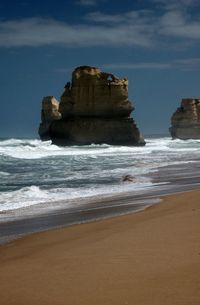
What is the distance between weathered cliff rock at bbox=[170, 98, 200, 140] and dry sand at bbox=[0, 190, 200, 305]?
92.3m

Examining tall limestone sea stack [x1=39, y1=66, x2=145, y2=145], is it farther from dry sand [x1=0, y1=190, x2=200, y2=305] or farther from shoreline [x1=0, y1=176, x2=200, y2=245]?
dry sand [x1=0, y1=190, x2=200, y2=305]

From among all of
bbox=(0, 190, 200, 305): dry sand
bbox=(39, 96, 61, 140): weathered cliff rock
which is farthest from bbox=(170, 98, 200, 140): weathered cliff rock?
bbox=(0, 190, 200, 305): dry sand

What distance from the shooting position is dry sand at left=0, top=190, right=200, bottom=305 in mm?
4152

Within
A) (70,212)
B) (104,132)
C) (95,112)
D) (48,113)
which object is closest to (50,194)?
(70,212)

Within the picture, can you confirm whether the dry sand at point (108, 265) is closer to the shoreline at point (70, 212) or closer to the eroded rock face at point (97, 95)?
the shoreline at point (70, 212)

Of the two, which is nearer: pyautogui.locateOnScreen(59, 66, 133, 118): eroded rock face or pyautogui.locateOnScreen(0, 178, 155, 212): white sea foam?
pyautogui.locateOnScreen(0, 178, 155, 212): white sea foam

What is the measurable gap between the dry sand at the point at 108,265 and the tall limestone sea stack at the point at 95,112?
188ft

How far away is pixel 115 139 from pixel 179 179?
155ft

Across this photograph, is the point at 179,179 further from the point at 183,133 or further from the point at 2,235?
the point at 183,133

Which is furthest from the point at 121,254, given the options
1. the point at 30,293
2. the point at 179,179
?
the point at 179,179

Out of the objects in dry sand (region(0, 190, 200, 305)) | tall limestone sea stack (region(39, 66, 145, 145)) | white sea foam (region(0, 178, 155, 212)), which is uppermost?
tall limestone sea stack (region(39, 66, 145, 145))

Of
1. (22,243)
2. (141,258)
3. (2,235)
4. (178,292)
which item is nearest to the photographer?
(178,292)

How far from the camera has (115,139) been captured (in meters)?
65.4

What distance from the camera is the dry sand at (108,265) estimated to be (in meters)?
4.15
